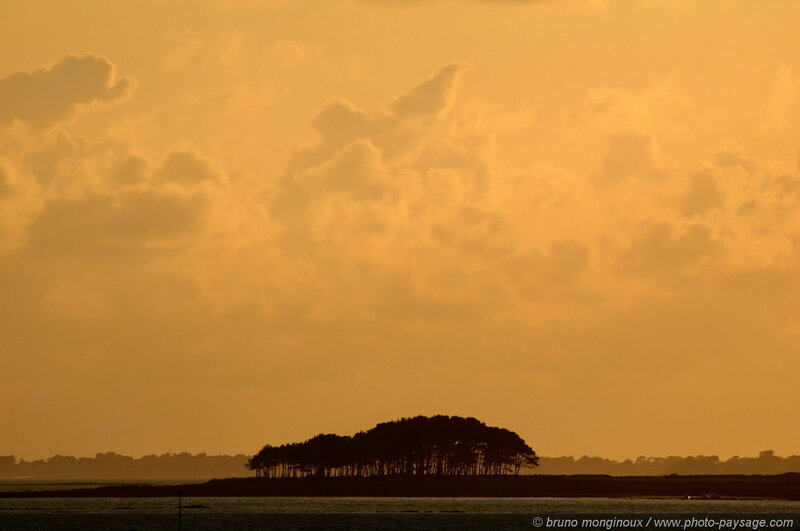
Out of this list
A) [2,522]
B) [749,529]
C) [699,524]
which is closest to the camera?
[749,529]

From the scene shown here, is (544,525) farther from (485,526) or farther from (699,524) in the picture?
(699,524)

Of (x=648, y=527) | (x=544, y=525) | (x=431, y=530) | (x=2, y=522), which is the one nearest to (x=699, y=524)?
(x=648, y=527)

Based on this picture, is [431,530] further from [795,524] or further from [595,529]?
[795,524]

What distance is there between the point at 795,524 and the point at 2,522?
391 feet

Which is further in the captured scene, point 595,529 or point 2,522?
point 2,522

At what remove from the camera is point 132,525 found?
19150 centimetres

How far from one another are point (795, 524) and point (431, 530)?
54.3m

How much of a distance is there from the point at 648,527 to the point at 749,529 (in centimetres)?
1497

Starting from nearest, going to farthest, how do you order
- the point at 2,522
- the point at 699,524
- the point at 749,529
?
the point at 749,529 < the point at 699,524 < the point at 2,522

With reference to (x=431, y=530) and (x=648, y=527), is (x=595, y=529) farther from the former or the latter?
(x=431, y=530)

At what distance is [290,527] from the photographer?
184m

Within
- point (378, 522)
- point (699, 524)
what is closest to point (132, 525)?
point (378, 522)

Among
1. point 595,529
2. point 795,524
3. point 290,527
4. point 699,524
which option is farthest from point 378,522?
point 795,524

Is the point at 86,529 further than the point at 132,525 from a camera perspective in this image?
No
